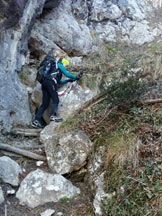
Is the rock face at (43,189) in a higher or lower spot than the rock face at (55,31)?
lower

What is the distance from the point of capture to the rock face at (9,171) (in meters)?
4.25

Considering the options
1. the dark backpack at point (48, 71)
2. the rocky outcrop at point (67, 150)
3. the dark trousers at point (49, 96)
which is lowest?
the rocky outcrop at point (67, 150)

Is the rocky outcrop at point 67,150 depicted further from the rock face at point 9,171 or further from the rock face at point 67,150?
the rock face at point 9,171

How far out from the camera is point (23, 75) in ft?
23.3

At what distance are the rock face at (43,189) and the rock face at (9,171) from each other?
0.24 meters

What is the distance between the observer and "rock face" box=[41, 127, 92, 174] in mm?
4516

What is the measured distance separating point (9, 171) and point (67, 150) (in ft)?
3.88

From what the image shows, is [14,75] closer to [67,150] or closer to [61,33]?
[67,150]

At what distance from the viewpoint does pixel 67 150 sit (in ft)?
15.1

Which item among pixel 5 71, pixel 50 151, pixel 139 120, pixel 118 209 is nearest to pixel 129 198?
pixel 118 209

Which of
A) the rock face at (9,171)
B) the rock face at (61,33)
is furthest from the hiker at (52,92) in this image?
the rock face at (61,33)

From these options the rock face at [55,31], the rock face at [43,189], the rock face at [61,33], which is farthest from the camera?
the rock face at [61,33]

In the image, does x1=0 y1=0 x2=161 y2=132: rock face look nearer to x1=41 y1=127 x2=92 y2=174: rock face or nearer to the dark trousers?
the dark trousers

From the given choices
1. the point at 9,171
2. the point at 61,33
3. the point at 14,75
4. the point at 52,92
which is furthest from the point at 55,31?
the point at 9,171
